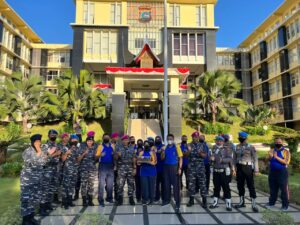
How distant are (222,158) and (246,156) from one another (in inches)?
19.9

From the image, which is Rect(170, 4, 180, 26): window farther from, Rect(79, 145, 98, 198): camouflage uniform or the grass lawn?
Rect(79, 145, 98, 198): camouflage uniform

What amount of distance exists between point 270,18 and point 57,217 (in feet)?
122

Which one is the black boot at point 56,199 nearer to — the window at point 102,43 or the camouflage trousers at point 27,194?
the camouflage trousers at point 27,194

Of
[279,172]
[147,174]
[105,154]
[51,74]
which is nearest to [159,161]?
[147,174]

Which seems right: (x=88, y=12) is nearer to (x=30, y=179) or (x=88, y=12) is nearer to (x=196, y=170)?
(x=196, y=170)

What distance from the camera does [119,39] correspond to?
2969 centimetres

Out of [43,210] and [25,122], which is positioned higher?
[25,122]

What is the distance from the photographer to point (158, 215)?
4.99 meters

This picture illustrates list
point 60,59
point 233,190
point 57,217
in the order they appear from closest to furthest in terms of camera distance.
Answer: point 57,217 → point 233,190 → point 60,59

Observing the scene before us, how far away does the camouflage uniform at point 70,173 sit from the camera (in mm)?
5336

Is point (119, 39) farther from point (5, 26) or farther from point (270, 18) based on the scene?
point (270, 18)

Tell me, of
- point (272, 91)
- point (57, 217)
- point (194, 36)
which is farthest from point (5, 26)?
point (272, 91)

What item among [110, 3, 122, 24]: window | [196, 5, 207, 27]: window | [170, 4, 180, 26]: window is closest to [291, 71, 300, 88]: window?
[196, 5, 207, 27]: window

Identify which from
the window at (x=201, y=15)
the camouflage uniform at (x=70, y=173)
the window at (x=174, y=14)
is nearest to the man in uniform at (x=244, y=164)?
the camouflage uniform at (x=70, y=173)
